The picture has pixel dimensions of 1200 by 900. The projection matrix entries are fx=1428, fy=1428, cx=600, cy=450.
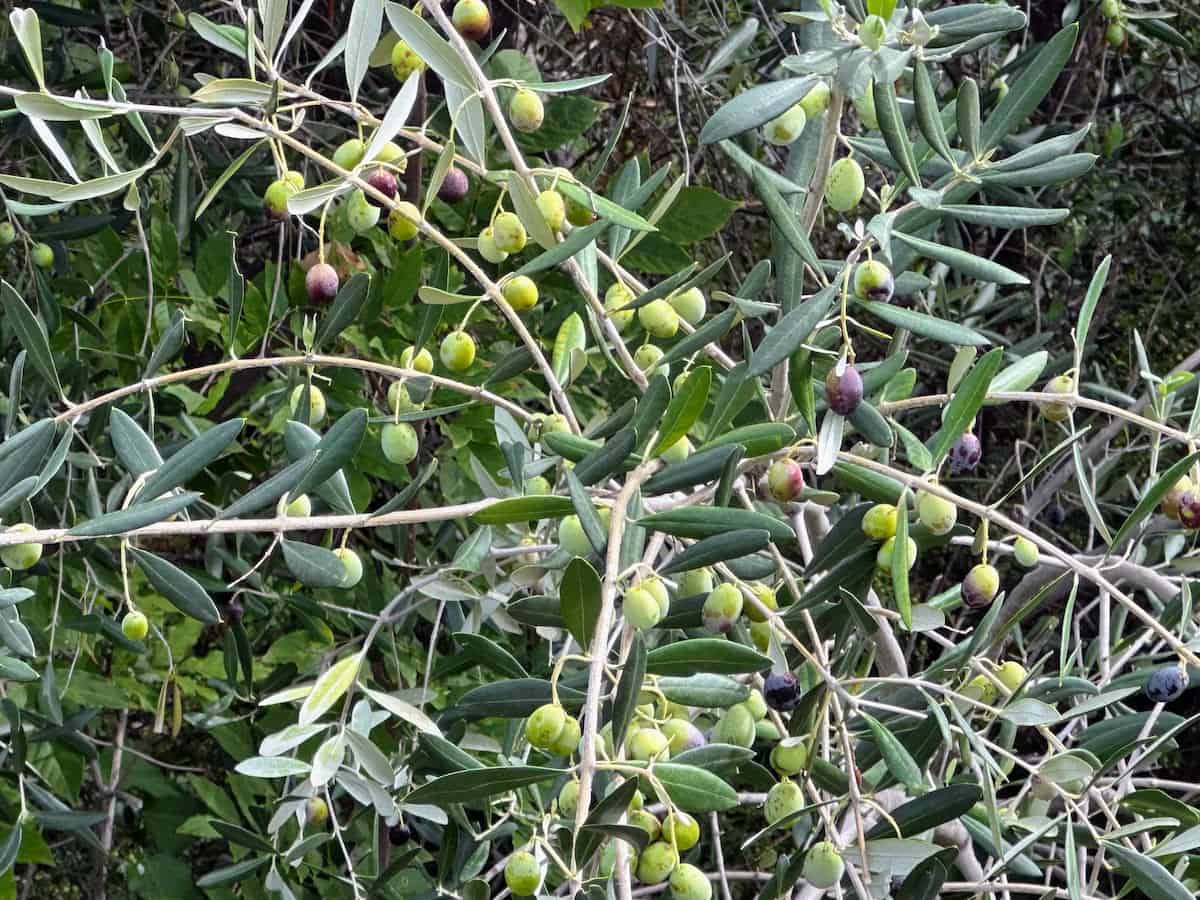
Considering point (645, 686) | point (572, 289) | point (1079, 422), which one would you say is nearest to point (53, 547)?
point (572, 289)

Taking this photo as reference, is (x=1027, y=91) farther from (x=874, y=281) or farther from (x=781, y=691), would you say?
(x=781, y=691)

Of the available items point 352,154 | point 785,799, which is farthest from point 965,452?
point 352,154

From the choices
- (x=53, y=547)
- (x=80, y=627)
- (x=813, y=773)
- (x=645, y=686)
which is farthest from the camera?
(x=53, y=547)

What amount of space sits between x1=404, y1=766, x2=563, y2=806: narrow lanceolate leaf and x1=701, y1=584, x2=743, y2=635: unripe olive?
Answer: 0.19 metres

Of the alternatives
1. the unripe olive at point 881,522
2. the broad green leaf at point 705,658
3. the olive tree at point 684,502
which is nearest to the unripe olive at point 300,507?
the olive tree at point 684,502

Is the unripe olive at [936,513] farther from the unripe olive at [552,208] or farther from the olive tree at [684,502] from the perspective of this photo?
the unripe olive at [552,208]

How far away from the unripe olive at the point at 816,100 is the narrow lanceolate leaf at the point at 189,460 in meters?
0.45

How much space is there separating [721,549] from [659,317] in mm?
279

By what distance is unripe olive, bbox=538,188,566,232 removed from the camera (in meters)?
1.07

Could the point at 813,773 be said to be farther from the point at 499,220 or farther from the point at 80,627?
the point at 80,627

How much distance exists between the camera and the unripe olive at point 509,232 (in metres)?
1.06

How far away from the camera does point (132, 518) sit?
3.08ft

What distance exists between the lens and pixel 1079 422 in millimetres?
2736

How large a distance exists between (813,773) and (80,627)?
83 cm
